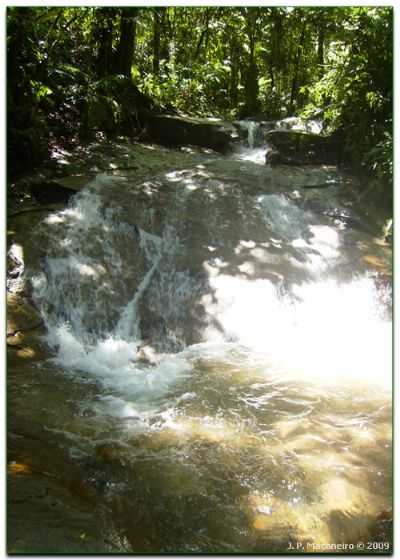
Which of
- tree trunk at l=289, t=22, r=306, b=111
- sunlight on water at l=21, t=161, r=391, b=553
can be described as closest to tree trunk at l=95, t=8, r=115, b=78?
sunlight on water at l=21, t=161, r=391, b=553

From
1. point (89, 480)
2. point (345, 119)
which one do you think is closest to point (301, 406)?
point (89, 480)

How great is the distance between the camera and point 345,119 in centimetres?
958

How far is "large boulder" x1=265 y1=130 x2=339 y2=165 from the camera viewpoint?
10.1m

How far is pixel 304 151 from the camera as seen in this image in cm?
1018

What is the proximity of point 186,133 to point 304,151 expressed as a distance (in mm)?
2839

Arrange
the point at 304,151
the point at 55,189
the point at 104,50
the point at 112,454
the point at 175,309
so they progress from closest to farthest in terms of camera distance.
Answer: the point at 112,454 → the point at 175,309 → the point at 55,189 → the point at 304,151 → the point at 104,50

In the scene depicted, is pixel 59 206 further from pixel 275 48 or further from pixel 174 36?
pixel 275 48

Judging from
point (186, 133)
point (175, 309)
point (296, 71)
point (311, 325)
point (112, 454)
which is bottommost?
point (112, 454)

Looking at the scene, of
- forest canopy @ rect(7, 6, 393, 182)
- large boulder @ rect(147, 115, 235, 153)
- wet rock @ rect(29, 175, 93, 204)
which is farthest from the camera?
large boulder @ rect(147, 115, 235, 153)

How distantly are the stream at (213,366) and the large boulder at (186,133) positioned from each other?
1.78 m

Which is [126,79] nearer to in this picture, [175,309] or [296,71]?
[175,309]

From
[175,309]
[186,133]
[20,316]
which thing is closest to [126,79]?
[186,133]

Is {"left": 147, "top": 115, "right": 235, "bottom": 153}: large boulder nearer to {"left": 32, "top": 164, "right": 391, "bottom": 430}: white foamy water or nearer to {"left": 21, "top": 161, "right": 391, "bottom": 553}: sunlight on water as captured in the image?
{"left": 21, "top": 161, "right": 391, "bottom": 553}: sunlight on water

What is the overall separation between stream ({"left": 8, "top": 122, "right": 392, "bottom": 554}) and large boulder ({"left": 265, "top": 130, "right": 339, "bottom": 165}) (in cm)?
46
